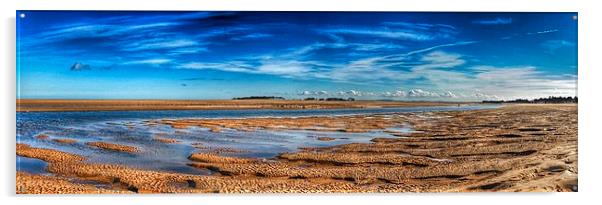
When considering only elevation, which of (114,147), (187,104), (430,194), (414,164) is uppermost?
(187,104)

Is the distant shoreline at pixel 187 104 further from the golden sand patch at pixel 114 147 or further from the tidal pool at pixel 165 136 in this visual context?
the golden sand patch at pixel 114 147

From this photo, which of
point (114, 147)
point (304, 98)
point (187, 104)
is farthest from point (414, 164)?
point (114, 147)

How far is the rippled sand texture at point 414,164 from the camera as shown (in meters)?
3.58

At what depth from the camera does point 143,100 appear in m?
3.64

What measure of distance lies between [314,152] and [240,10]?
3.71ft

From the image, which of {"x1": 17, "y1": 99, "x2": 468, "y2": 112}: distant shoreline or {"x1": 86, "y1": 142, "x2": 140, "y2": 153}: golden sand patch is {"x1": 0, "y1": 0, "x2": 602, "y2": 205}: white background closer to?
{"x1": 86, "y1": 142, "x2": 140, "y2": 153}: golden sand patch

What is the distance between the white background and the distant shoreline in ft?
1.72

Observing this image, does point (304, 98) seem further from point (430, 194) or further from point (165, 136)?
point (430, 194)

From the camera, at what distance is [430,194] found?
12.1 ft

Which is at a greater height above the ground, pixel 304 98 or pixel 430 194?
pixel 304 98

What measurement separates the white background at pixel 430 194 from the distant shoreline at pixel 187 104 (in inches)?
20.7

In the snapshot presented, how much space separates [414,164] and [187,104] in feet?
5.47

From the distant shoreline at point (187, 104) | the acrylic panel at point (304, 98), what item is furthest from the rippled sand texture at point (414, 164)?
the distant shoreline at point (187, 104)

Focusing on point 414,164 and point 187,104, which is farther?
point 414,164
